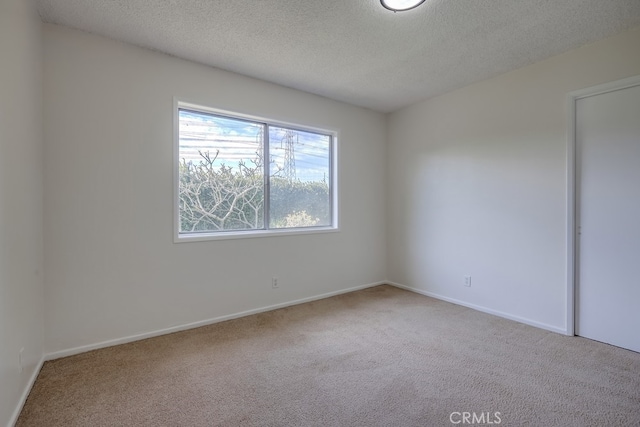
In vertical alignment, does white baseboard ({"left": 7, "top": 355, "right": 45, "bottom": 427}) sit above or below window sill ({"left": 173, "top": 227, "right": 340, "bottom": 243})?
below

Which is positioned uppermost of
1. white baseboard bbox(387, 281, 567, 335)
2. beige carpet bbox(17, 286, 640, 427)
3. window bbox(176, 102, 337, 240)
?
window bbox(176, 102, 337, 240)

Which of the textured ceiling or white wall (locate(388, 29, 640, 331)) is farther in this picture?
white wall (locate(388, 29, 640, 331))

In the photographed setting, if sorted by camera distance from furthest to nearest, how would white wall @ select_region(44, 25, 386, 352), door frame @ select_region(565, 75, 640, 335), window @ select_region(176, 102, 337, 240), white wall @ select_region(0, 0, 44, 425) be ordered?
window @ select_region(176, 102, 337, 240), door frame @ select_region(565, 75, 640, 335), white wall @ select_region(44, 25, 386, 352), white wall @ select_region(0, 0, 44, 425)

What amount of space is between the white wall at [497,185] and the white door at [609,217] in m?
0.13

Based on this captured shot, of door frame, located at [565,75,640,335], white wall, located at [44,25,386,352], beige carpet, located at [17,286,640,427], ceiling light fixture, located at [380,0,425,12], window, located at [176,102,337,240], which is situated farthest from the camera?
window, located at [176,102,337,240]

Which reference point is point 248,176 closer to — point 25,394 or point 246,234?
point 246,234

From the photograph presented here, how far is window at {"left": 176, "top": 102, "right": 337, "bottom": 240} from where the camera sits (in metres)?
3.00

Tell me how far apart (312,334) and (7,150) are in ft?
8.17

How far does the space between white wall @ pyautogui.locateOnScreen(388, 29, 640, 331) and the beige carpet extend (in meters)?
0.58

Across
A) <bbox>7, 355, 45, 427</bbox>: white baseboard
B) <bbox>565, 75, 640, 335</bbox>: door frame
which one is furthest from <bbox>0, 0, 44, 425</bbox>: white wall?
<bbox>565, 75, 640, 335</bbox>: door frame

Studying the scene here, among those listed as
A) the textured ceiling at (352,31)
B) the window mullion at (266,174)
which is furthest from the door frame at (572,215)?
the window mullion at (266,174)

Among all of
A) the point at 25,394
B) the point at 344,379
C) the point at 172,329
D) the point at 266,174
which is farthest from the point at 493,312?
the point at 25,394

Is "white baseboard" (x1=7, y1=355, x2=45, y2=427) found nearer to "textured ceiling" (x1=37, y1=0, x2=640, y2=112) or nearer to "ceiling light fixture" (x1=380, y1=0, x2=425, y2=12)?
"textured ceiling" (x1=37, y1=0, x2=640, y2=112)

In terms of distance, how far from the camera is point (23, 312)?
1.85m
